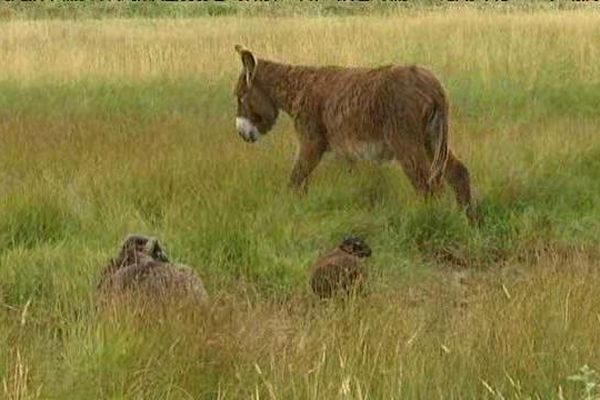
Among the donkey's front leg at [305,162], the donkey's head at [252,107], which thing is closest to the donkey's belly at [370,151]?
the donkey's front leg at [305,162]

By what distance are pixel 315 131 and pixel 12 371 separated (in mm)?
4137

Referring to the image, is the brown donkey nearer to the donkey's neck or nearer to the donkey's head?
the donkey's neck

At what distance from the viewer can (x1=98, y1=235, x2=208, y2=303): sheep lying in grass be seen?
14.4 ft

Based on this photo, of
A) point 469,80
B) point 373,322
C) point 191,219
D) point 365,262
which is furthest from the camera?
point 469,80

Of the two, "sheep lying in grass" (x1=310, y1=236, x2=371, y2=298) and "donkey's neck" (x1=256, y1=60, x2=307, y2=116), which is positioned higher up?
"donkey's neck" (x1=256, y1=60, x2=307, y2=116)

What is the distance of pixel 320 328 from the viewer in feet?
13.6

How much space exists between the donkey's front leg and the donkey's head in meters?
0.78

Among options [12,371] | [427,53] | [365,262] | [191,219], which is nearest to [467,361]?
[12,371]

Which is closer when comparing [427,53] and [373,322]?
[373,322]

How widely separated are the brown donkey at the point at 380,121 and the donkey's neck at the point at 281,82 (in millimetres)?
16

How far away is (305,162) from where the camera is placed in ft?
23.4

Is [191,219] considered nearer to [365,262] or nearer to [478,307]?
[365,262]

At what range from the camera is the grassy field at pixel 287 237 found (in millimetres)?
3461

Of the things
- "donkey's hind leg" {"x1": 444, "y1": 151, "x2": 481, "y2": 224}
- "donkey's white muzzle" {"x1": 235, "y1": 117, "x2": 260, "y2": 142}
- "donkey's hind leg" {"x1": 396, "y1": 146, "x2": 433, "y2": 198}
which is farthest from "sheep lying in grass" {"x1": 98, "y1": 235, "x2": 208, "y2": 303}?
"donkey's white muzzle" {"x1": 235, "y1": 117, "x2": 260, "y2": 142}
